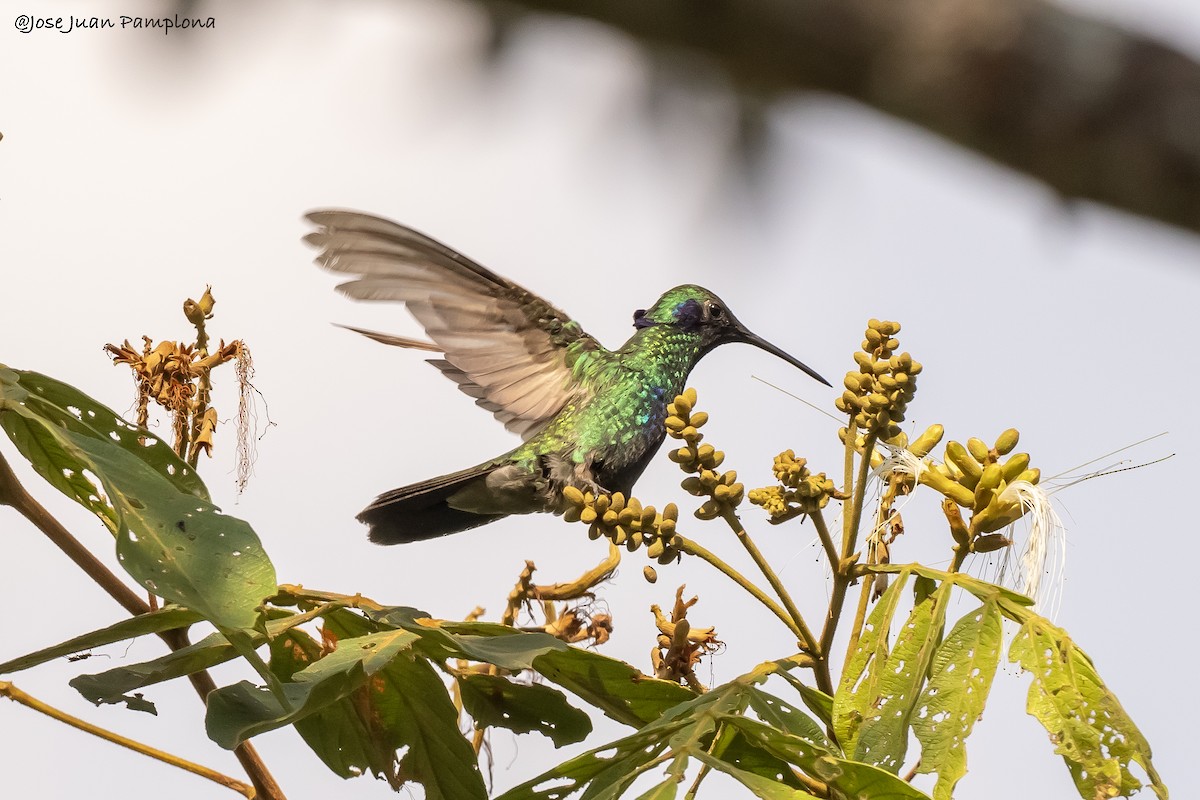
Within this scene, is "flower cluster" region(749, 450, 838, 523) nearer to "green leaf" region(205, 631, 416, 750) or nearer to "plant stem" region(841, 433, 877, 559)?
"plant stem" region(841, 433, 877, 559)

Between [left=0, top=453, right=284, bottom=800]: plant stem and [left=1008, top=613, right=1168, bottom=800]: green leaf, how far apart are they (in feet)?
4.37

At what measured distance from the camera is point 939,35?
3.51 ft

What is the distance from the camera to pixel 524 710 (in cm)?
287

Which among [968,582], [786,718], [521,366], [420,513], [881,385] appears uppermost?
[521,366]

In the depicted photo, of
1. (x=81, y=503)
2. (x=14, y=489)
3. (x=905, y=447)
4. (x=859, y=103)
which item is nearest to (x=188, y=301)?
(x=81, y=503)

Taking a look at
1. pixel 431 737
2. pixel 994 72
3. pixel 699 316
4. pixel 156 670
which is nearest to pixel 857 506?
pixel 431 737

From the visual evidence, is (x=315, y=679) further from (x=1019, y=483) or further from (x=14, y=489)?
(x=1019, y=483)

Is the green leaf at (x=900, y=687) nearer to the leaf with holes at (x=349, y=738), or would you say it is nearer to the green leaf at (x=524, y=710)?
the green leaf at (x=524, y=710)

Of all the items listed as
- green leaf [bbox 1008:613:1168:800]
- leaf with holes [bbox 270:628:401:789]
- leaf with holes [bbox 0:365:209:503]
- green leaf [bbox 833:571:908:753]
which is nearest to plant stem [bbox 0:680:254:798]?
leaf with holes [bbox 270:628:401:789]

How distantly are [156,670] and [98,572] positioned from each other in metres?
0.20

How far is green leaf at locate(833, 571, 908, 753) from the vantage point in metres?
2.48

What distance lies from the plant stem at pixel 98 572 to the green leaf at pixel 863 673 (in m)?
1.00

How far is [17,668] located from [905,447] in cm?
169

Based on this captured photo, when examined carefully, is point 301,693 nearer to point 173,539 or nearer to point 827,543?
point 173,539
